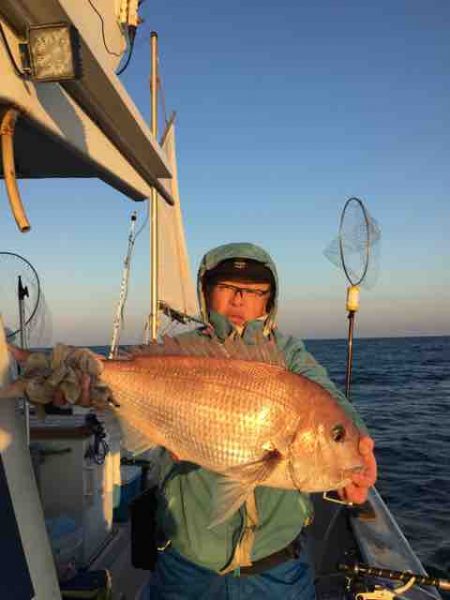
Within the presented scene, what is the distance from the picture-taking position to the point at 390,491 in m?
12.0

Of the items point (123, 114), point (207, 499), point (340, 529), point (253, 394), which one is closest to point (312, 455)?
point (253, 394)

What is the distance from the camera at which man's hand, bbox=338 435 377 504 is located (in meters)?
2.51

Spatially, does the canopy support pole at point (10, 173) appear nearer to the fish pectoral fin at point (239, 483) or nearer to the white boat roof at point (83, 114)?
the white boat roof at point (83, 114)

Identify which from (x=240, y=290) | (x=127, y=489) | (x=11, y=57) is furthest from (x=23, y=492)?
(x=127, y=489)

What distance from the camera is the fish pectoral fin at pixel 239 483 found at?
241cm

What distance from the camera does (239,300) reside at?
341cm

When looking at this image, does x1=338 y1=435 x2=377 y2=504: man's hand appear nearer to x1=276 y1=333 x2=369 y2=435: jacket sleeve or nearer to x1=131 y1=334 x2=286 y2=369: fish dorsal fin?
x1=276 y1=333 x2=369 y2=435: jacket sleeve

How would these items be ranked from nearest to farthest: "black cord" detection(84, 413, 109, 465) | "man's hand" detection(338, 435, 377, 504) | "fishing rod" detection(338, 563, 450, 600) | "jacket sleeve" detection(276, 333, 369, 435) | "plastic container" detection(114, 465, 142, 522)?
"man's hand" detection(338, 435, 377, 504), "jacket sleeve" detection(276, 333, 369, 435), "fishing rod" detection(338, 563, 450, 600), "black cord" detection(84, 413, 109, 465), "plastic container" detection(114, 465, 142, 522)

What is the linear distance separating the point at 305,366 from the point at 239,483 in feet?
2.92

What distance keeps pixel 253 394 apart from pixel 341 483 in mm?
594

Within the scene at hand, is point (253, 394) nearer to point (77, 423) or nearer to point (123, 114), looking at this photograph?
point (123, 114)

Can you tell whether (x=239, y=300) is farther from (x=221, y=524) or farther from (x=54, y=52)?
(x=54, y=52)

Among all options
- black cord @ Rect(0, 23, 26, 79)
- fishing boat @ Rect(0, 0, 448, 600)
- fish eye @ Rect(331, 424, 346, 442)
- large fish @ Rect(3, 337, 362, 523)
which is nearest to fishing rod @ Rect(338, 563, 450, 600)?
fishing boat @ Rect(0, 0, 448, 600)

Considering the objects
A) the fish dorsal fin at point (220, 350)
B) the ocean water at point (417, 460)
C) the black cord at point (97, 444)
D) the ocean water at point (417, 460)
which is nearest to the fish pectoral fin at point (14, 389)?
the fish dorsal fin at point (220, 350)
